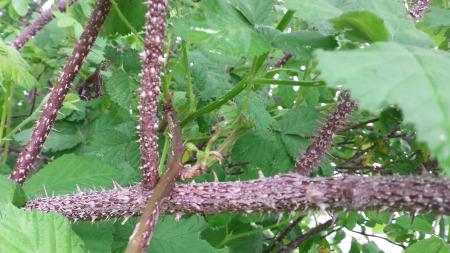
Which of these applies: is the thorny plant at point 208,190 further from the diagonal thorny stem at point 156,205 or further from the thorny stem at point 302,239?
the thorny stem at point 302,239

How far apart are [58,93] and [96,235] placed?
1.03 feet

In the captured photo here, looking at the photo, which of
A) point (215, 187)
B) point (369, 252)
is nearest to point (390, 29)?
point (215, 187)

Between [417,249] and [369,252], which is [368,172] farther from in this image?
[417,249]

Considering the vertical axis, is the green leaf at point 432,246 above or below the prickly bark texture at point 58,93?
below

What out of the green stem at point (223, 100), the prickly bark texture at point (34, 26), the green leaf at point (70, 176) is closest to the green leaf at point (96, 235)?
the green leaf at point (70, 176)

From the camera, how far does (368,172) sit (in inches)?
73.3

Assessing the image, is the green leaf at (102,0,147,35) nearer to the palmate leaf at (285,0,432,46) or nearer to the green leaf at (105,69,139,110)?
the green leaf at (105,69,139,110)

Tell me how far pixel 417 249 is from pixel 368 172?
614 mm

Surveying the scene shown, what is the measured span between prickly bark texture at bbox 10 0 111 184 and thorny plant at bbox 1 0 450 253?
0.14 meters

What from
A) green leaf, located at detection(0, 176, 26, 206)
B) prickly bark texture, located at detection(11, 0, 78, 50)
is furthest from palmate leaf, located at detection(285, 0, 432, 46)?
prickly bark texture, located at detection(11, 0, 78, 50)

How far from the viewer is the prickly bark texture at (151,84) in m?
0.83

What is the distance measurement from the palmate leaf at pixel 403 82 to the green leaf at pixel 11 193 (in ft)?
2.28

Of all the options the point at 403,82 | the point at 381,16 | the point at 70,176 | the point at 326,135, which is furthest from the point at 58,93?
the point at 403,82

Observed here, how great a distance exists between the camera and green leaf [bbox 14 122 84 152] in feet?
5.52
